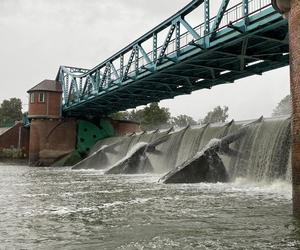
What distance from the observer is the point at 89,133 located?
4847 centimetres

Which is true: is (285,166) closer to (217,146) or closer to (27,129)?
(217,146)

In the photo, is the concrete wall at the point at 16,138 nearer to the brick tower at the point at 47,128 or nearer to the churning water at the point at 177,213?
the brick tower at the point at 47,128

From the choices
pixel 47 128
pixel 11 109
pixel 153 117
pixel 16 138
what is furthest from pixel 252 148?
pixel 11 109

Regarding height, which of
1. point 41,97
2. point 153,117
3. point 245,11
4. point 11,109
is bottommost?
point 245,11

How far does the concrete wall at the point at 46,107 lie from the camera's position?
150 ft

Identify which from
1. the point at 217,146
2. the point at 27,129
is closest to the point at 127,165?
the point at 217,146

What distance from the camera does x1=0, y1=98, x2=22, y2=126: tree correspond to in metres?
97.1

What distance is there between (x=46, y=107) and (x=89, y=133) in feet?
18.7

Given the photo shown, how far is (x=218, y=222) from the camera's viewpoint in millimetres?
8672

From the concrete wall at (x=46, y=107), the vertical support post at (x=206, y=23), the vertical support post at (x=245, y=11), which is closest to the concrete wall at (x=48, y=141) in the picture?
the concrete wall at (x=46, y=107)

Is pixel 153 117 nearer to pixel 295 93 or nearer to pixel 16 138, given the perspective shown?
pixel 16 138

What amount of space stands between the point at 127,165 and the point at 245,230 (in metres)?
19.0

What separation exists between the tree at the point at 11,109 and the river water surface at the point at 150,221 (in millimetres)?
87552

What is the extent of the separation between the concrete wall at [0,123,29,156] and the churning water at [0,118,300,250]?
3775 cm
